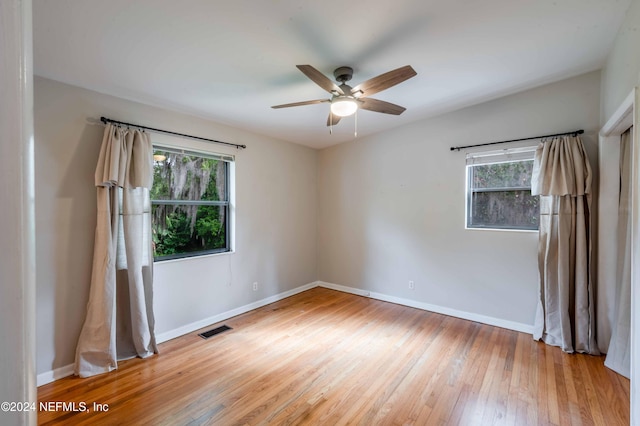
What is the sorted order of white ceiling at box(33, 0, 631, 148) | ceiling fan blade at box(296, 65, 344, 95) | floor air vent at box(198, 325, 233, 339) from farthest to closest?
floor air vent at box(198, 325, 233, 339) → ceiling fan blade at box(296, 65, 344, 95) → white ceiling at box(33, 0, 631, 148)

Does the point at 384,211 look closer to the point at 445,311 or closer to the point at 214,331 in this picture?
the point at 445,311

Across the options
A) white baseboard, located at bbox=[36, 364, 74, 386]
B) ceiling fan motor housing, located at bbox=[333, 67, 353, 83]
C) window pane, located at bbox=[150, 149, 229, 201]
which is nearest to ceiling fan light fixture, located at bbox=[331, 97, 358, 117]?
ceiling fan motor housing, located at bbox=[333, 67, 353, 83]

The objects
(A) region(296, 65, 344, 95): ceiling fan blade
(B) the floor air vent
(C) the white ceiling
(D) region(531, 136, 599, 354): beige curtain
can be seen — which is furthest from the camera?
(B) the floor air vent

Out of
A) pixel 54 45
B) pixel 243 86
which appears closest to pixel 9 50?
pixel 54 45

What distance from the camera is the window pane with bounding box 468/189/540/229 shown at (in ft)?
9.92

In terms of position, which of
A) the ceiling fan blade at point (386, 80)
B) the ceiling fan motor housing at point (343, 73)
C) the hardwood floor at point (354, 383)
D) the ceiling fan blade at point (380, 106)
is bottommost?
the hardwood floor at point (354, 383)

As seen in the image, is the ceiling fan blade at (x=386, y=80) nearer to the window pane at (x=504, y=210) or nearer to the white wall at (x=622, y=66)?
the white wall at (x=622, y=66)

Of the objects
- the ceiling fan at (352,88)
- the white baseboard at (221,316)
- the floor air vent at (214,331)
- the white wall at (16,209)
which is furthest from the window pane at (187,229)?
the white wall at (16,209)

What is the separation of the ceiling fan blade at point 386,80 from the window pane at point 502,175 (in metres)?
1.94

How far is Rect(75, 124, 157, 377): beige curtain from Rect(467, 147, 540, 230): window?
11.7 feet

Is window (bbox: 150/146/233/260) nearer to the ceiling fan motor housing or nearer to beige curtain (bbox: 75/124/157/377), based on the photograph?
beige curtain (bbox: 75/124/157/377)

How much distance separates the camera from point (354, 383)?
221cm

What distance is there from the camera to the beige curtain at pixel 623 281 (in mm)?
2166

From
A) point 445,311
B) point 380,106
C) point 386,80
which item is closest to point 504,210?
point 445,311
